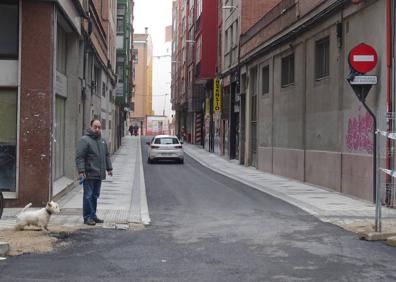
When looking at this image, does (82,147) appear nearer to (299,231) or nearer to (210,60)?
(299,231)

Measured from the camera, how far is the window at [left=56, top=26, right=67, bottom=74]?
15.4 m

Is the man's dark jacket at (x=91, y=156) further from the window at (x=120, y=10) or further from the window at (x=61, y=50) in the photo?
the window at (x=120, y=10)

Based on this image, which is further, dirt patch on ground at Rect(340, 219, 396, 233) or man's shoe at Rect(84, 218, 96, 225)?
man's shoe at Rect(84, 218, 96, 225)

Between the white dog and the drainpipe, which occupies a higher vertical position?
the drainpipe

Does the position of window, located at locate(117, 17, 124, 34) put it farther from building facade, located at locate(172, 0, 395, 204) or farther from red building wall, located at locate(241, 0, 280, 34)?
red building wall, located at locate(241, 0, 280, 34)

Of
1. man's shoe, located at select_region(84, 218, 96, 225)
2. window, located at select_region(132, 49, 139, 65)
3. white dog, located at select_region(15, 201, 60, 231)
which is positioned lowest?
man's shoe, located at select_region(84, 218, 96, 225)

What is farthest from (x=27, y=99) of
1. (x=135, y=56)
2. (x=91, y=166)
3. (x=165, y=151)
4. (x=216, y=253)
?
(x=135, y=56)

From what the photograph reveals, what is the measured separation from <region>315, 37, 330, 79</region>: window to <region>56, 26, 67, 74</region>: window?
727 cm

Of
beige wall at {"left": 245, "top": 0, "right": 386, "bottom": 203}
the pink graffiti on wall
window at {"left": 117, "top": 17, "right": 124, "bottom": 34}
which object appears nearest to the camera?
the pink graffiti on wall

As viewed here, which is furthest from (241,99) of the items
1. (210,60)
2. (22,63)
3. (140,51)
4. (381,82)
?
(140,51)

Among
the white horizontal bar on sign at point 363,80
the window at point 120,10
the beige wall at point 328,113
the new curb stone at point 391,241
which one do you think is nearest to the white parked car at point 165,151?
the beige wall at point 328,113

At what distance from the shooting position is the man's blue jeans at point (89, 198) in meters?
10.3

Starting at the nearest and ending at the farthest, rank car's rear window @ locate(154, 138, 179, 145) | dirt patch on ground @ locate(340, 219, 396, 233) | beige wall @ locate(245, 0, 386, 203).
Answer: dirt patch on ground @ locate(340, 219, 396, 233) < beige wall @ locate(245, 0, 386, 203) < car's rear window @ locate(154, 138, 179, 145)

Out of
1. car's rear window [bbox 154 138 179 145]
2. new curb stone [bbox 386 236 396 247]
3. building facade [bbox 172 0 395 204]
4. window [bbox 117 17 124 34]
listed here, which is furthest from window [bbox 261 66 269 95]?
window [bbox 117 17 124 34]
